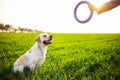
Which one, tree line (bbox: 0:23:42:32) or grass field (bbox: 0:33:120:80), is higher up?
tree line (bbox: 0:23:42:32)

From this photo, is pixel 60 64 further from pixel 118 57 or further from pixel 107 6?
pixel 107 6

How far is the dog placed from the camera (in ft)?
12.5

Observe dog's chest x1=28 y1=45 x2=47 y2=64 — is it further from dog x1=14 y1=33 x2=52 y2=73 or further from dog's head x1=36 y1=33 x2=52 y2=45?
dog's head x1=36 y1=33 x2=52 y2=45

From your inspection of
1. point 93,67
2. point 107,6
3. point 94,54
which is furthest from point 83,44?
point 107,6

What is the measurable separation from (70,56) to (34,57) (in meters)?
0.78

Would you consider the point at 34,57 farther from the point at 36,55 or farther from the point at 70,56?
the point at 70,56

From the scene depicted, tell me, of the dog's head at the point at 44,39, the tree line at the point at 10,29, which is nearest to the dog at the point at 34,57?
the dog's head at the point at 44,39

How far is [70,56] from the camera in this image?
4.41m

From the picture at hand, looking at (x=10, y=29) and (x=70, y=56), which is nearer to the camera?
(x=70, y=56)

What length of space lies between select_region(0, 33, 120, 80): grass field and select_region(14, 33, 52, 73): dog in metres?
0.09

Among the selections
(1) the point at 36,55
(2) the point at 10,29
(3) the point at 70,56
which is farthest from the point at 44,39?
(2) the point at 10,29

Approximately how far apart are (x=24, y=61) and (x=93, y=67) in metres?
0.97

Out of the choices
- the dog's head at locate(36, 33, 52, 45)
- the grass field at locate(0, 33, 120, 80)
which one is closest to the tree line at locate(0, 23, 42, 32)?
the grass field at locate(0, 33, 120, 80)

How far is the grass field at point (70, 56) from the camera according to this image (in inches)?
151
